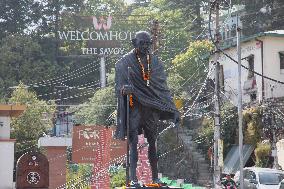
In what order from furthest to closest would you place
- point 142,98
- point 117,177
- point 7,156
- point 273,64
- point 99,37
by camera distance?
point 99,37
point 273,64
point 117,177
point 7,156
point 142,98

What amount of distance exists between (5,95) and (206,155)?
17.0 meters

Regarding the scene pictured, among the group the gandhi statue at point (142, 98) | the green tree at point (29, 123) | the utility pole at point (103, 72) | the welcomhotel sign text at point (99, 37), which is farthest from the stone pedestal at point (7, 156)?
the welcomhotel sign text at point (99, 37)

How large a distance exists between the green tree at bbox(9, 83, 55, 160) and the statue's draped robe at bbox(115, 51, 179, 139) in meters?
24.4

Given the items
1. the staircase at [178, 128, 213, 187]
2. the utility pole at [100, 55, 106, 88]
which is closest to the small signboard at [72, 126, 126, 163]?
the staircase at [178, 128, 213, 187]

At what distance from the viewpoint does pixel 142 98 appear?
416 inches

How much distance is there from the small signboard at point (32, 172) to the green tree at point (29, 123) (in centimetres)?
1440

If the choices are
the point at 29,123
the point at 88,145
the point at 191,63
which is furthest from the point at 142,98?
the point at 191,63

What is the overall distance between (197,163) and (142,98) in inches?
1150

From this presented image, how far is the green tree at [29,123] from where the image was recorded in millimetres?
36094

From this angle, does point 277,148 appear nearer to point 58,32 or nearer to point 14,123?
point 14,123

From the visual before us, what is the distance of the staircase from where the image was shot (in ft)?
124

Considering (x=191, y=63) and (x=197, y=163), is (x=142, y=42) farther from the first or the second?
(x=191, y=63)

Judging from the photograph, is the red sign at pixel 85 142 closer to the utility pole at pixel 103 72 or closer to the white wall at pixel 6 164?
the white wall at pixel 6 164

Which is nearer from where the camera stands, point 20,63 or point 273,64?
point 273,64
